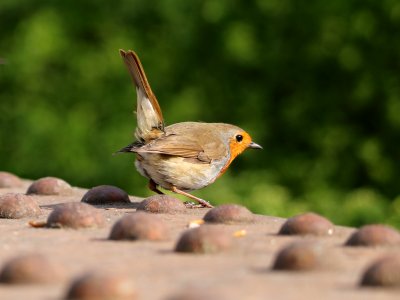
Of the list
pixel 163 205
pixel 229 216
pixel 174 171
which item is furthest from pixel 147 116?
pixel 229 216

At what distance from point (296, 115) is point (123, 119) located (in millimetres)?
2037

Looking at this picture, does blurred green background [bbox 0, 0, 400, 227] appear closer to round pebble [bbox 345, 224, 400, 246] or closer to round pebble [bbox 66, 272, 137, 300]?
round pebble [bbox 345, 224, 400, 246]

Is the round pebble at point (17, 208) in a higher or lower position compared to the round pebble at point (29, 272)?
lower

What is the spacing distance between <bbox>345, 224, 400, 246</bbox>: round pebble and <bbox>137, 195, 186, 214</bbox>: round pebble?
1.25 meters

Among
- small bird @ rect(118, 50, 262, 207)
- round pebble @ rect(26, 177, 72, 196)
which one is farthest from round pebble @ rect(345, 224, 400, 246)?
small bird @ rect(118, 50, 262, 207)

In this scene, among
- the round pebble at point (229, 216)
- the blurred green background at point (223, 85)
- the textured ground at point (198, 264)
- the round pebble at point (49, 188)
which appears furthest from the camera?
the blurred green background at point (223, 85)

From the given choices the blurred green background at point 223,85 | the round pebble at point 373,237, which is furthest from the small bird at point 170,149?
the blurred green background at point 223,85

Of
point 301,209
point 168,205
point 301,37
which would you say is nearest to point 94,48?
point 301,37

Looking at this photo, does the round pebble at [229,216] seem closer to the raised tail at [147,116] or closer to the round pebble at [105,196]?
the round pebble at [105,196]

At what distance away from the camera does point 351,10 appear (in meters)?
11.6

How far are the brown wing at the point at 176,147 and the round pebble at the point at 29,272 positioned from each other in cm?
358

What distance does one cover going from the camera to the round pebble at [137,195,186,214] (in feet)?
13.6

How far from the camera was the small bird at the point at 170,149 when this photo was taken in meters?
6.12

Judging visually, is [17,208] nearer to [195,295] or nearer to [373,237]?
[373,237]
